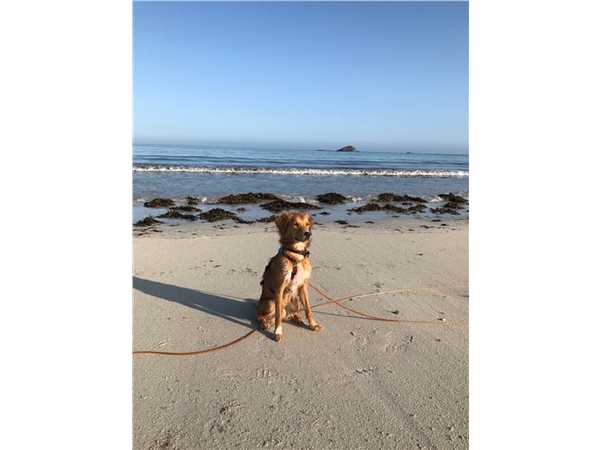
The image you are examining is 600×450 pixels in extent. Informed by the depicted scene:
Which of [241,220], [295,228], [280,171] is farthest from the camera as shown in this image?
[280,171]

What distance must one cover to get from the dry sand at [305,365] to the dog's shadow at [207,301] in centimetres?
2

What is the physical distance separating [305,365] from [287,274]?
2.76 ft

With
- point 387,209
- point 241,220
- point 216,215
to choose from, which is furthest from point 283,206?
point 387,209

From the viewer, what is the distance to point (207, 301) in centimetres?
432

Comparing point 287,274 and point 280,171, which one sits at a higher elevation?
point 280,171

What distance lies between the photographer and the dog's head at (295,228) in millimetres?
3393

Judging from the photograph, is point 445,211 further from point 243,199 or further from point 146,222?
point 146,222

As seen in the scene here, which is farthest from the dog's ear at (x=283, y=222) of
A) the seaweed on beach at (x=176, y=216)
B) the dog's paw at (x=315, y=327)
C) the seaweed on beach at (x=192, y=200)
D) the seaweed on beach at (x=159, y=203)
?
the seaweed on beach at (x=192, y=200)

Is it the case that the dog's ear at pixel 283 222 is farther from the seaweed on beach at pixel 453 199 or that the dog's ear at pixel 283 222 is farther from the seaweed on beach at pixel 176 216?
the seaweed on beach at pixel 453 199
